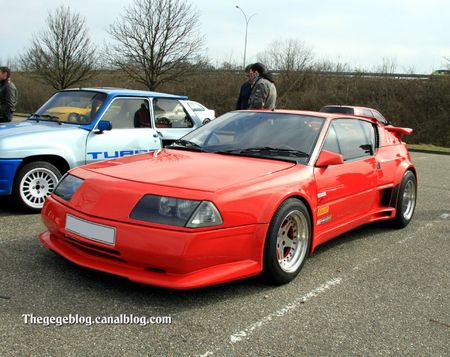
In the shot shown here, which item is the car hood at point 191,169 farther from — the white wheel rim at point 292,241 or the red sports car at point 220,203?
the white wheel rim at point 292,241

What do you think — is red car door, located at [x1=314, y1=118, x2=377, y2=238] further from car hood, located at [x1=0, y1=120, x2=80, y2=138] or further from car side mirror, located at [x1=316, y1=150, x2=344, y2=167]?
car hood, located at [x1=0, y1=120, x2=80, y2=138]

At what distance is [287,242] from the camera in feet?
11.9

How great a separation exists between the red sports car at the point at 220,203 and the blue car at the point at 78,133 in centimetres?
159

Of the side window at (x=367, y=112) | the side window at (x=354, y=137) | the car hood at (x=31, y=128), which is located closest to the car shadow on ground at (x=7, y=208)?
the car hood at (x=31, y=128)

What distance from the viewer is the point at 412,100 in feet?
84.2

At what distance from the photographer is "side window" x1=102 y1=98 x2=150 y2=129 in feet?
19.4

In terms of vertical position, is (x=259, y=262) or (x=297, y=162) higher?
(x=297, y=162)

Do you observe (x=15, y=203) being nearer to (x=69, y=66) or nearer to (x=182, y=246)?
(x=182, y=246)

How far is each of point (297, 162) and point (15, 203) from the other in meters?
3.29

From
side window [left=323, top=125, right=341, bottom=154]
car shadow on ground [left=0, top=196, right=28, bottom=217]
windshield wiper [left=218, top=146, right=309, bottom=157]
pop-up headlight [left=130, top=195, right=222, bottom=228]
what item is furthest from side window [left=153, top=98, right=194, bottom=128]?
pop-up headlight [left=130, top=195, right=222, bottom=228]

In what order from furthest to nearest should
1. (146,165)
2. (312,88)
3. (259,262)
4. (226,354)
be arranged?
(312,88) < (146,165) < (259,262) < (226,354)

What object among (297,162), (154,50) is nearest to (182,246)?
(297,162)

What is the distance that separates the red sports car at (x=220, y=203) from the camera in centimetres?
293

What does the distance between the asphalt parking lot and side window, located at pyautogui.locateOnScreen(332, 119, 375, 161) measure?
106cm
